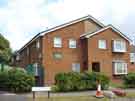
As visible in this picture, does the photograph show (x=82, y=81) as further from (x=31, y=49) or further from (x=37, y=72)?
(x=31, y=49)

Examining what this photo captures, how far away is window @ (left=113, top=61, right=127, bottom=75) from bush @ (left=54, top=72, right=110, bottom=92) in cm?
1772

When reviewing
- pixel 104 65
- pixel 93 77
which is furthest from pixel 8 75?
pixel 104 65

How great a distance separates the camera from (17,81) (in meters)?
38.5

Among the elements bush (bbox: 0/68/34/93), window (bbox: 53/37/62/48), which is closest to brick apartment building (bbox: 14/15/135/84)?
window (bbox: 53/37/62/48)

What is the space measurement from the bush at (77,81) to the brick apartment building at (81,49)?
1537cm

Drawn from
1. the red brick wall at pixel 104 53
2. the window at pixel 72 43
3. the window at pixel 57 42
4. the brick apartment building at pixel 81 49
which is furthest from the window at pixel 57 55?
the red brick wall at pixel 104 53

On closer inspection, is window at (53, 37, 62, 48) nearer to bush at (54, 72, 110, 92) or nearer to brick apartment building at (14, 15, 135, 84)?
brick apartment building at (14, 15, 135, 84)

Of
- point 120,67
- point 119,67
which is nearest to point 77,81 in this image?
point 119,67

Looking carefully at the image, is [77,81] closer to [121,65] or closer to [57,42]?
[57,42]

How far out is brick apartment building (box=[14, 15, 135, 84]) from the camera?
57.5 meters

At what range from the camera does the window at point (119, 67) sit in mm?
60716

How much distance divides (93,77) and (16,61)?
106ft

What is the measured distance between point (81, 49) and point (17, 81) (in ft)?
74.4

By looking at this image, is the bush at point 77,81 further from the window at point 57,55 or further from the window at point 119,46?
the window at point 119,46
